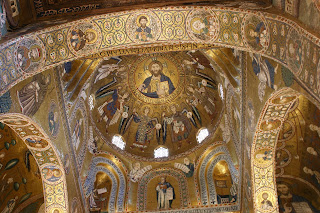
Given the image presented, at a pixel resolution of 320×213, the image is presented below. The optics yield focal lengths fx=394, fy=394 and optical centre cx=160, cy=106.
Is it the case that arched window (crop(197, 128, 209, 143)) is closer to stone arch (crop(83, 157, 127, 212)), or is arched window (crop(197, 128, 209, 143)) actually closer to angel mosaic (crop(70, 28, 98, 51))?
stone arch (crop(83, 157, 127, 212))

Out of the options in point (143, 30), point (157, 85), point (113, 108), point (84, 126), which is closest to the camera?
point (143, 30)

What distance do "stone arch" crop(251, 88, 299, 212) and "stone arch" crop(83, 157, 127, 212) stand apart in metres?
5.98

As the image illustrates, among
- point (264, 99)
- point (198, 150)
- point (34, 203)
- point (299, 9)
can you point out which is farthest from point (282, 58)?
point (34, 203)

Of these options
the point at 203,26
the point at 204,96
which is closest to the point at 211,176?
the point at 204,96

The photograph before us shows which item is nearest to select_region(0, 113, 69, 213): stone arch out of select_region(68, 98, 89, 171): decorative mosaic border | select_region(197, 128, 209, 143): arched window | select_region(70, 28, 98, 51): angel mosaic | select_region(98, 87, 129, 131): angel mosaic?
select_region(68, 98, 89, 171): decorative mosaic border

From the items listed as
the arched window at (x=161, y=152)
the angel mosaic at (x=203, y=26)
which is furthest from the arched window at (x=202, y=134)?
the angel mosaic at (x=203, y=26)

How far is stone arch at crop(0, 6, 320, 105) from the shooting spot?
8656mm

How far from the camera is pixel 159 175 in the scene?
17.6m

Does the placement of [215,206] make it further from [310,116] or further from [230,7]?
[230,7]

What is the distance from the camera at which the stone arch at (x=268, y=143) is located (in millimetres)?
11267

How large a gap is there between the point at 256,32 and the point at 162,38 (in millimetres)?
2466

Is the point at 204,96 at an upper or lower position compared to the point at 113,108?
upper

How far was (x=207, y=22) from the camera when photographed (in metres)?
10.1

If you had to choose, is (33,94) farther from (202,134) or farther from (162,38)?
(202,134)
